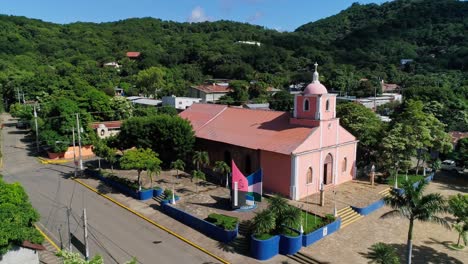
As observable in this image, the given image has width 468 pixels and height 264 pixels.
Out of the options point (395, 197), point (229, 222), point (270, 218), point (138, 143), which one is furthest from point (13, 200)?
point (395, 197)

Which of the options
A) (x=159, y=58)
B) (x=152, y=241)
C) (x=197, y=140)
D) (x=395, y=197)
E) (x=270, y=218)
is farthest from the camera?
(x=159, y=58)

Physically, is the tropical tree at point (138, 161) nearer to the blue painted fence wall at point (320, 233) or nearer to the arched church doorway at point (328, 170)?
the blue painted fence wall at point (320, 233)

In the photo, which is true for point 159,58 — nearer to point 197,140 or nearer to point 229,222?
point 197,140

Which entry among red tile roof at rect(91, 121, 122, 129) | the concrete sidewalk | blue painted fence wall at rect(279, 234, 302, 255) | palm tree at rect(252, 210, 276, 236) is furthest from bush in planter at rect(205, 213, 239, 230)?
red tile roof at rect(91, 121, 122, 129)

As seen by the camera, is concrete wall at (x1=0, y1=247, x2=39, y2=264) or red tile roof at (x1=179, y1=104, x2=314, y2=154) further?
red tile roof at (x1=179, y1=104, x2=314, y2=154)

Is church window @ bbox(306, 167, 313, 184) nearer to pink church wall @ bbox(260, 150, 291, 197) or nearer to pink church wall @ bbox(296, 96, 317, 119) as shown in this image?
pink church wall @ bbox(260, 150, 291, 197)

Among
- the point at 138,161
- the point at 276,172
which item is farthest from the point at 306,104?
the point at 138,161

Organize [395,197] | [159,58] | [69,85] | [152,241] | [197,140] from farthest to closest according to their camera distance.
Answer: [159,58], [69,85], [197,140], [152,241], [395,197]
